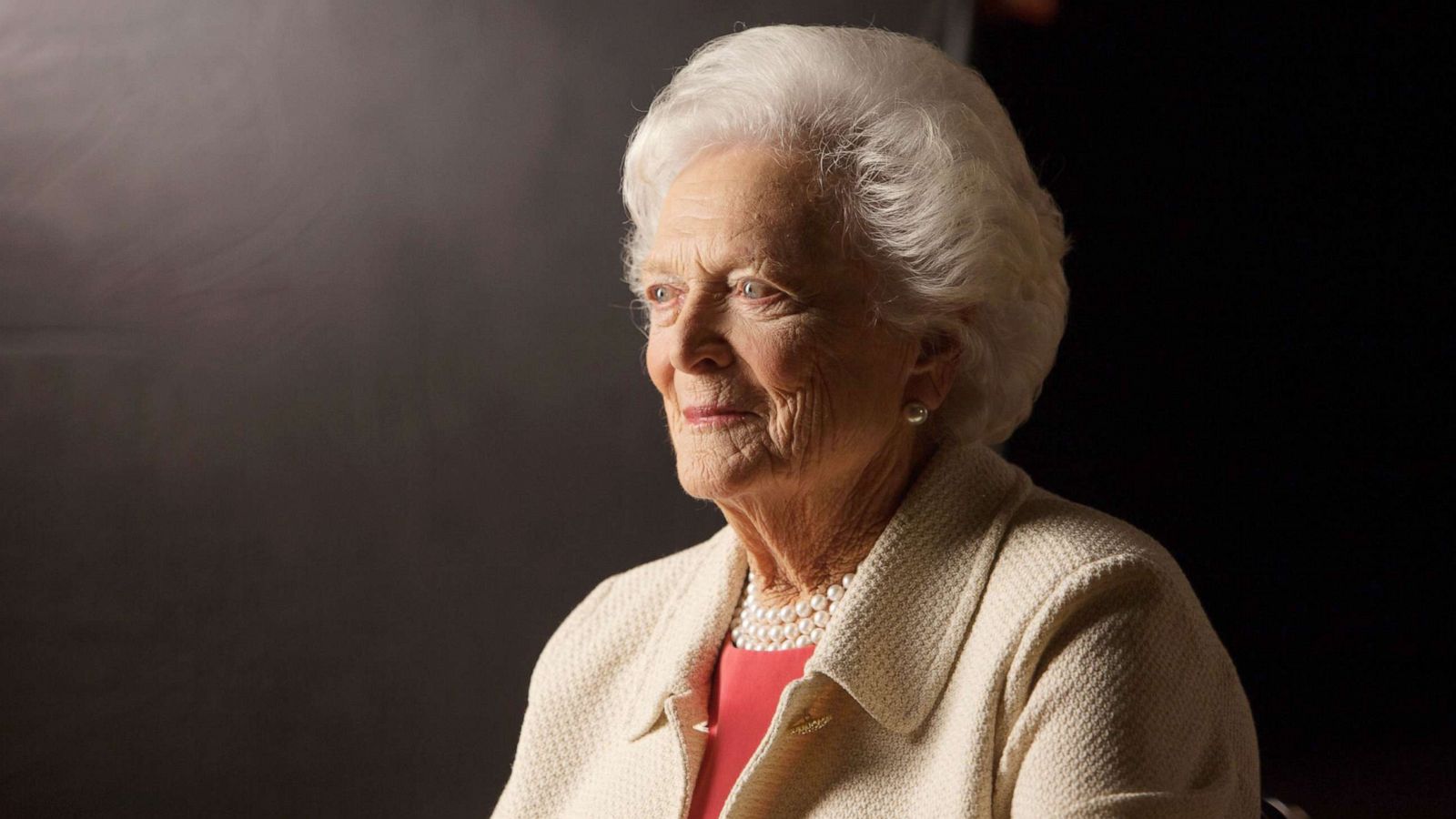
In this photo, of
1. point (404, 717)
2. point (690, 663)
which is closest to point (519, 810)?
point (690, 663)

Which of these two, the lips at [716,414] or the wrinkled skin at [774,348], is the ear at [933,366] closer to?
the wrinkled skin at [774,348]

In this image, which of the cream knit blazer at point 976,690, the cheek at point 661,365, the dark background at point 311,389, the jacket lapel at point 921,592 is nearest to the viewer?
the cream knit blazer at point 976,690

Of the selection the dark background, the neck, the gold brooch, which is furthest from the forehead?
the dark background

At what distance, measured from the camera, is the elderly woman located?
1368 mm

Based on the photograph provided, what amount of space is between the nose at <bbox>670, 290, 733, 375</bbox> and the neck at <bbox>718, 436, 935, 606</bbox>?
17 cm

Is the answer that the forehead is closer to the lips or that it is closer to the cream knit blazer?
the lips

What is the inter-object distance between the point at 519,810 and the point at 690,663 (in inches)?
14.2

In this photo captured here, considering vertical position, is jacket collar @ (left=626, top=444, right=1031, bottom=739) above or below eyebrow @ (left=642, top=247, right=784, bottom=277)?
below

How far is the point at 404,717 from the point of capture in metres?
2.32

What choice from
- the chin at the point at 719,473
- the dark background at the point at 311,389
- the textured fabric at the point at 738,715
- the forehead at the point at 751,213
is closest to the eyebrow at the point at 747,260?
the forehead at the point at 751,213

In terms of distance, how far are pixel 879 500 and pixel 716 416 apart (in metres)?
0.25

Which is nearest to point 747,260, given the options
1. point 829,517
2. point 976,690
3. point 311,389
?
point 829,517

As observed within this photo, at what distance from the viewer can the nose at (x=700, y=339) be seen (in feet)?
5.07

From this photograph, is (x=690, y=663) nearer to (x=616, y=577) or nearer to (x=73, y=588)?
(x=616, y=577)
